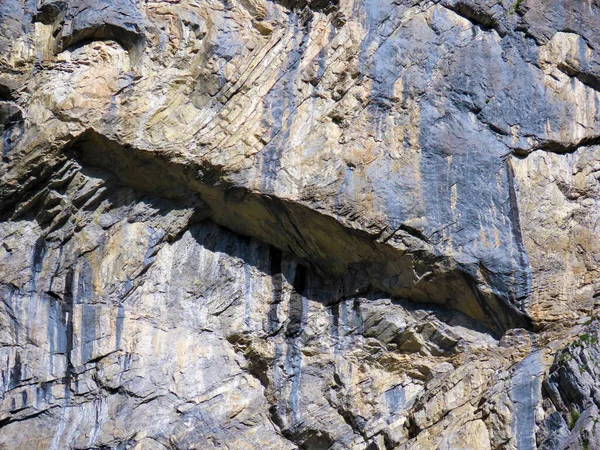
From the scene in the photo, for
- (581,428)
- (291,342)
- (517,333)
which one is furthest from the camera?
(291,342)

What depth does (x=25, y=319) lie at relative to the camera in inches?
534

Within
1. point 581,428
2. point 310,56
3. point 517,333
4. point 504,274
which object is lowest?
point 581,428

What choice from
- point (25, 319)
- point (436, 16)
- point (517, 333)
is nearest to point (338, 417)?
point (517, 333)

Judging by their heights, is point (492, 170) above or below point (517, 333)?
above

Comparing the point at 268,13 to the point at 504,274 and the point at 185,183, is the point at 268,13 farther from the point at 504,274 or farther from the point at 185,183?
the point at 504,274

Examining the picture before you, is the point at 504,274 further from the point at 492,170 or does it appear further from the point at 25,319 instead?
the point at 25,319

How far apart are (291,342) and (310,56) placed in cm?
455

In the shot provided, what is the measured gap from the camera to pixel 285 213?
13695mm

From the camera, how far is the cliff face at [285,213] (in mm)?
13211


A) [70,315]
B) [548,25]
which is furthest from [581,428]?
[70,315]

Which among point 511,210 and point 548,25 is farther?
point 548,25

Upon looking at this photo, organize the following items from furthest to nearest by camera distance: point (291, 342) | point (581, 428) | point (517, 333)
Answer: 1. point (291, 342)
2. point (517, 333)
3. point (581, 428)

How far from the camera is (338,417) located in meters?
13.3

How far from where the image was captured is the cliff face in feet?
43.3
